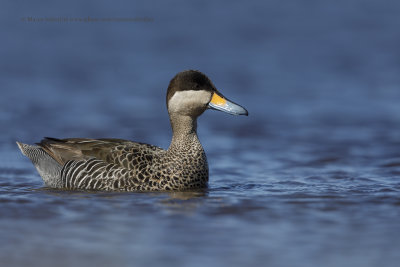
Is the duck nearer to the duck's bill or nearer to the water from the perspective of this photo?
the duck's bill

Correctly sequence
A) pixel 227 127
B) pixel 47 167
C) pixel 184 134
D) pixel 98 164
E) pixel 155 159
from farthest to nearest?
pixel 227 127 → pixel 47 167 → pixel 184 134 → pixel 98 164 → pixel 155 159

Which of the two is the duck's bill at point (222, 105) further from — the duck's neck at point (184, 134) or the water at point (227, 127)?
the water at point (227, 127)

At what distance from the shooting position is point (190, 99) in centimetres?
1001

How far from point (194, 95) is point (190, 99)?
0.08 m

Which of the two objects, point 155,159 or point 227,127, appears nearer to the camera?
point 155,159

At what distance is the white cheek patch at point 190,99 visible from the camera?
392 inches

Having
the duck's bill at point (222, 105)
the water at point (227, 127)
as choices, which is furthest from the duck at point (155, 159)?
the water at point (227, 127)

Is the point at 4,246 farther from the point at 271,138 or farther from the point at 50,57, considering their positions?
the point at 50,57

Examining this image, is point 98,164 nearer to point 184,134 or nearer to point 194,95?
point 184,134

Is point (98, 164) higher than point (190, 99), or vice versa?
point (190, 99)

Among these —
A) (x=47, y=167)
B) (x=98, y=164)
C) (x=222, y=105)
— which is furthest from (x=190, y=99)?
(x=47, y=167)

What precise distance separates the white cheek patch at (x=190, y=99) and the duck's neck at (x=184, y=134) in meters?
0.16

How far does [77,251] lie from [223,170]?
481cm

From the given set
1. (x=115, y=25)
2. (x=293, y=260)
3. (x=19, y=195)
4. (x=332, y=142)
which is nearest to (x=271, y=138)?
(x=332, y=142)
